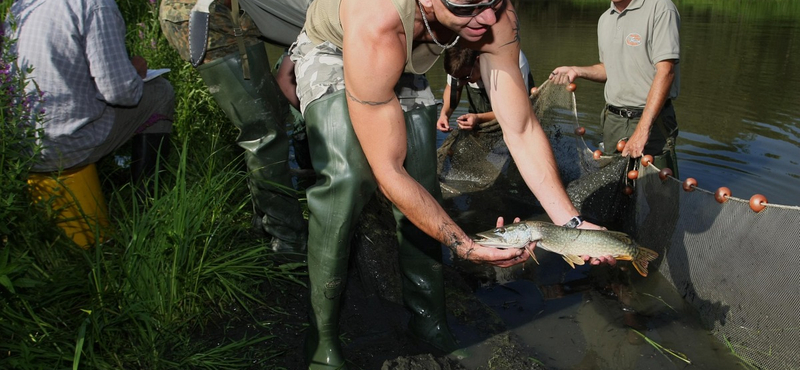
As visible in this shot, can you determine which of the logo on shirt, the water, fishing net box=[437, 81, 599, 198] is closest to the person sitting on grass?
fishing net box=[437, 81, 599, 198]

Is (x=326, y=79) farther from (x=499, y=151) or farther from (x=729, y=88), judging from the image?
(x=729, y=88)

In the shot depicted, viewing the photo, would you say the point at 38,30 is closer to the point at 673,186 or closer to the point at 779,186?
the point at 673,186

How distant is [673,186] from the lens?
4.57m

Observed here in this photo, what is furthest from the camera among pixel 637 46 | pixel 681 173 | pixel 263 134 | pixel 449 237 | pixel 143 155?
pixel 681 173

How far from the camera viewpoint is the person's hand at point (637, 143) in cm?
521

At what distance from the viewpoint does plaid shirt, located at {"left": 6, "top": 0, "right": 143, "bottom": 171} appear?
3750mm

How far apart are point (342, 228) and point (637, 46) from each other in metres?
3.46

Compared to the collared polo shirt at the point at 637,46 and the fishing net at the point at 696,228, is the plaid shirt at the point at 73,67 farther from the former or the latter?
the collared polo shirt at the point at 637,46

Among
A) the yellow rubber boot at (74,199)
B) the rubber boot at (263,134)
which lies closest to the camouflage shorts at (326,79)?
the rubber boot at (263,134)

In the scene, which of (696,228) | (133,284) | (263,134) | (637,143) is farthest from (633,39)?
(133,284)

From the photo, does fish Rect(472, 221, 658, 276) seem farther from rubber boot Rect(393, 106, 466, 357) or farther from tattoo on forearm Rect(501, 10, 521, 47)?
tattoo on forearm Rect(501, 10, 521, 47)

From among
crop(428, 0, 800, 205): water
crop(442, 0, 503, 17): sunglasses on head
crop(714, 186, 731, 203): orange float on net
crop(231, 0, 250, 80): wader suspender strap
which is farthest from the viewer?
crop(428, 0, 800, 205): water

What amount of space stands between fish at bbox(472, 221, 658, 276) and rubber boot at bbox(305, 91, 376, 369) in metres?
0.63

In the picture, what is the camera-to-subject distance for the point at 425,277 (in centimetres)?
365
